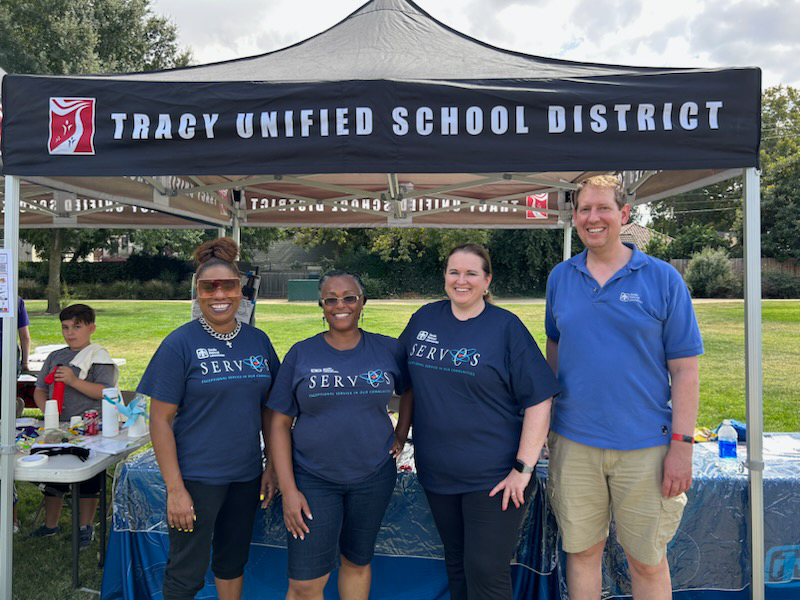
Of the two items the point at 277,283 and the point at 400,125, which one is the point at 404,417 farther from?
the point at 277,283

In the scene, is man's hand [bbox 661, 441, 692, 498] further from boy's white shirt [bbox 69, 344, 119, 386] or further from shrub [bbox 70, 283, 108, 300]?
shrub [bbox 70, 283, 108, 300]

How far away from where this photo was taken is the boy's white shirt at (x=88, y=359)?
138 inches

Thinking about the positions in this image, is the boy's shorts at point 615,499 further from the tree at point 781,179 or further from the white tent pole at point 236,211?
the tree at point 781,179

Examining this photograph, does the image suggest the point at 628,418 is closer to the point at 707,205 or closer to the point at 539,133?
the point at 539,133

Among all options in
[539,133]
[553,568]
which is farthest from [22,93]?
[553,568]

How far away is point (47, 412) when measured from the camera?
321 cm

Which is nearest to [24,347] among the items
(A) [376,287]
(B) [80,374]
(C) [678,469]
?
(B) [80,374]

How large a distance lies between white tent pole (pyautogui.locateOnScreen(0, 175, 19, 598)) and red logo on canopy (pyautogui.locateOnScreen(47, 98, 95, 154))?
27cm

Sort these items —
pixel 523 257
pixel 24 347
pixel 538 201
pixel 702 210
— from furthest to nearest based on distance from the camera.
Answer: pixel 702 210 → pixel 523 257 → pixel 538 201 → pixel 24 347

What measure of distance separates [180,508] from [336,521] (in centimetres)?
56

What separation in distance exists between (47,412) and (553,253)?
28.3 meters

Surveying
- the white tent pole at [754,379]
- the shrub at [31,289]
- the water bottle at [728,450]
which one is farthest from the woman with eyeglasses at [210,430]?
the shrub at [31,289]

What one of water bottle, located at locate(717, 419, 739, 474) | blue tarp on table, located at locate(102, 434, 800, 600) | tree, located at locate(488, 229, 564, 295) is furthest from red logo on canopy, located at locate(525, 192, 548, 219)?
tree, located at locate(488, 229, 564, 295)

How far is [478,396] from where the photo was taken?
2.17 metres
